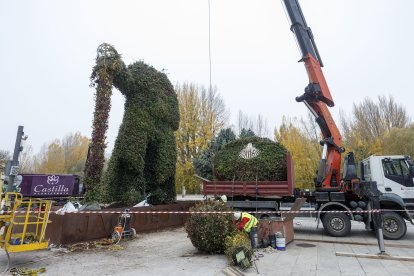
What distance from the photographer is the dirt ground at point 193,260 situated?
19.6 ft

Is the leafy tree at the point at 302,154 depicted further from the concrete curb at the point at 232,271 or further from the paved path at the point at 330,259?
the concrete curb at the point at 232,271

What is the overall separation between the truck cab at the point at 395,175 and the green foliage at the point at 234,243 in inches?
231

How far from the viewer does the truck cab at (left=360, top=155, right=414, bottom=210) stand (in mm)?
10172

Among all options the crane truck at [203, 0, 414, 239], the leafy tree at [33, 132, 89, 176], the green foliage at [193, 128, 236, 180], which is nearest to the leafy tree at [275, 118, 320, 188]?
the green foliage at [193, 128, 236, 180]

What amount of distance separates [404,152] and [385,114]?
35.9ft

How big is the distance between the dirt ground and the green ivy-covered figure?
3219 millimetres

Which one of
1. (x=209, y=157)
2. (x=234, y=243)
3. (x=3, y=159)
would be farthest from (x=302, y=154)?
(x=3, y=159)

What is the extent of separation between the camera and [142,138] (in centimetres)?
1175

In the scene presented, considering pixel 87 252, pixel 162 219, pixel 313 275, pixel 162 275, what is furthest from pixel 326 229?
pixel 87 252

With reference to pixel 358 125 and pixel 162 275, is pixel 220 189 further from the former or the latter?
pixel 358 125

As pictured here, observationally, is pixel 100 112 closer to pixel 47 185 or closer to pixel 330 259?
pixel 330 259

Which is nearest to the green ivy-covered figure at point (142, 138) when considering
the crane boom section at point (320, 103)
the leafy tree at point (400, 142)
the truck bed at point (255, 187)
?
the truck bed at point (255, 187)

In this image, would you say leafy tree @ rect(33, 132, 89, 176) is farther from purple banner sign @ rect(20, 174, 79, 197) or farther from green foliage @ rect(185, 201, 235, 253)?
green foliage @ rect(185, 201, 235, 253)

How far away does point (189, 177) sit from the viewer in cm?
2608
